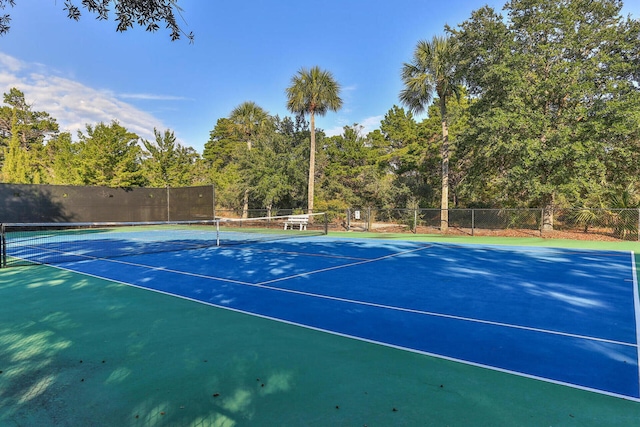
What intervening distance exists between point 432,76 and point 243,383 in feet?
64.4

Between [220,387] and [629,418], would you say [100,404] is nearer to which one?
[220,387]

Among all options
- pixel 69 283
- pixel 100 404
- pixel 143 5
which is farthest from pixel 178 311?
pixel 143 5

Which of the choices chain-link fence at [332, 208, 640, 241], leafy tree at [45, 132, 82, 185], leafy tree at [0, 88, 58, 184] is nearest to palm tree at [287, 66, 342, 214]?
chain-link fence at [332, 208, 640, 241]

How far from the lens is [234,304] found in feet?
17.7

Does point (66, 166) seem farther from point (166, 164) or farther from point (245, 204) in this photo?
point (245, 204)

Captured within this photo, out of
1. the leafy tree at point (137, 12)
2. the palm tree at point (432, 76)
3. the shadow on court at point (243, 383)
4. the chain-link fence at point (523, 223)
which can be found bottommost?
the shadow on court at point (243, 383)

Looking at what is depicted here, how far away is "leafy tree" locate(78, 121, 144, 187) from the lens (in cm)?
2836

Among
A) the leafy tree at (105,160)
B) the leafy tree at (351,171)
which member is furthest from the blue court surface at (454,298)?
the leafy tree at (105,160)

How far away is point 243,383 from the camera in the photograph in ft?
9.64

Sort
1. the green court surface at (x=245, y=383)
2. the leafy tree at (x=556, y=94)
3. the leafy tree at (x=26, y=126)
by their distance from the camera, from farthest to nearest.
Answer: the leafy tree at (x=26, y=126)
the leafy tree at (x=556, y=94)
the green court surface at (x=245, y=383)

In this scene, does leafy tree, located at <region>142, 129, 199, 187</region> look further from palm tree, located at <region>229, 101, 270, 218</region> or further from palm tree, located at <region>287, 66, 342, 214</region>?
palm tree, located at <region>287, 66, 342, 214</region>

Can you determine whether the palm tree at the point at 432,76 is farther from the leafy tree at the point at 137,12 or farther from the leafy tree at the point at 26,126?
the leafy tree at the point at 26,126

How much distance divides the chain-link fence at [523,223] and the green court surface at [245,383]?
15.6 metres

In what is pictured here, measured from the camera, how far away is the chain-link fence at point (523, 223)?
616 inches
